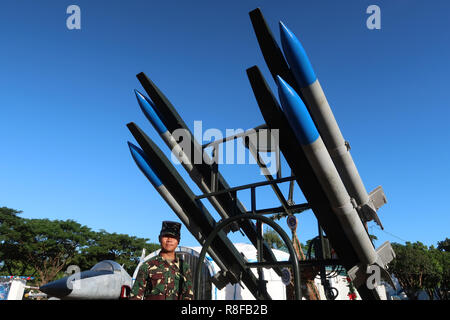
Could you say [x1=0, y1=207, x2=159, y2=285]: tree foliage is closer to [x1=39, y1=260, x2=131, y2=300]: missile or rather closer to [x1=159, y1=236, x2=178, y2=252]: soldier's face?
[x1=39, y1=260, x2=131, y2=300]: missile

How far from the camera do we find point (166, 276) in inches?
144

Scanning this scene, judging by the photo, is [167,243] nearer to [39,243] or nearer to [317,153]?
[317,153]

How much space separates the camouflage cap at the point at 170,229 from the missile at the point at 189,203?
235 cm

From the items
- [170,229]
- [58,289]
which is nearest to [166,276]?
[170,229]

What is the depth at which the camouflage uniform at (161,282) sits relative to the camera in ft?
11.8

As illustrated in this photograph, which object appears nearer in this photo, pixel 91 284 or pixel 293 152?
pixel 293 152

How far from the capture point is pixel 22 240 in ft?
101

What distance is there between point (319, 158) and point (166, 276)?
9.21 feet

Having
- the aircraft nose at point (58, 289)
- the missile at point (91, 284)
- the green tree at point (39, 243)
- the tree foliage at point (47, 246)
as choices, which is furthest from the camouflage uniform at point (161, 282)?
the green tree at point (39, 243)

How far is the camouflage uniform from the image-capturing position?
11.8 ft
